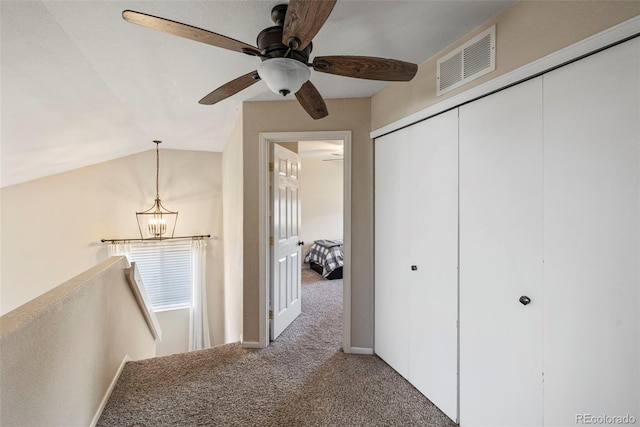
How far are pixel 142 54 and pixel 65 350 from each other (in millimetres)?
1750

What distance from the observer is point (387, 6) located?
4.75 ft

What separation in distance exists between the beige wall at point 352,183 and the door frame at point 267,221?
1.5 inches

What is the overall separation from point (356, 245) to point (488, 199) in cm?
128

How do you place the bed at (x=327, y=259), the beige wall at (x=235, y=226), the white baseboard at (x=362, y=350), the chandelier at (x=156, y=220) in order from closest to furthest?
the white baseboard at (x=362, y=350)
the beige wall at (x=235, y=226)
the chandelier at (x=156, y=220)
the bed at (x=327, y=259)

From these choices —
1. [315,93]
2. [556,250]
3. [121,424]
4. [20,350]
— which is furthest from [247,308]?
[556,250]

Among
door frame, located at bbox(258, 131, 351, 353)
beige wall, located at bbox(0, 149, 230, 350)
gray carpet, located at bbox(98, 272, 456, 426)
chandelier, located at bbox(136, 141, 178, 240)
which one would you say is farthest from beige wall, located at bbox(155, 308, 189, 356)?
door frame, located at bbox(258, 131, 351, 353)

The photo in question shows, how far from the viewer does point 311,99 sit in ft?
5.57

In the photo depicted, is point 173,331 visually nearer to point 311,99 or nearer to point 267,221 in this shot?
point 267,221

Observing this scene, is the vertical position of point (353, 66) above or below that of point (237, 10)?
below

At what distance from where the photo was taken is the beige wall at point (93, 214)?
3.97 meters

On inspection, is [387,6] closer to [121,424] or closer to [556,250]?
[556,250]

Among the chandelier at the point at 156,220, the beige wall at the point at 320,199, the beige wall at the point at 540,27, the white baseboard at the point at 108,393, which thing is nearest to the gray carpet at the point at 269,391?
the white baseboard at the point at 108,393

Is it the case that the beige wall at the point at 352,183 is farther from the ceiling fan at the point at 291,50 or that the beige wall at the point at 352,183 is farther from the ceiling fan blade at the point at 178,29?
the ceiling fan blade at the point at 178,29

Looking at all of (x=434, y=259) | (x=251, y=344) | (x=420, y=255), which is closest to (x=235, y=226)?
(x=251, y=344)
